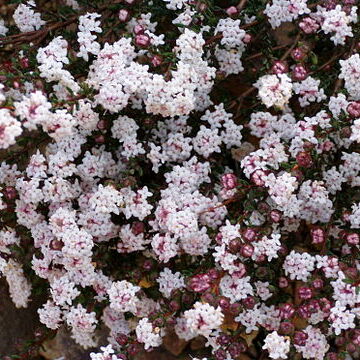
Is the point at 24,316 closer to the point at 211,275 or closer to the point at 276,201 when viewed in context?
the point at 211,275

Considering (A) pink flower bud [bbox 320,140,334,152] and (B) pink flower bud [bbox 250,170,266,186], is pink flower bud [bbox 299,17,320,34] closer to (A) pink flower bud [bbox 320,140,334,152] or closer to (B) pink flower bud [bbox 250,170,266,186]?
(A) pink flower bud [bbox 320,140,334,152]

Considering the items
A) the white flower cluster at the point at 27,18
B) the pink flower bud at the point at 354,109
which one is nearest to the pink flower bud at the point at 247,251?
the pink flower bud at the point at 354,109

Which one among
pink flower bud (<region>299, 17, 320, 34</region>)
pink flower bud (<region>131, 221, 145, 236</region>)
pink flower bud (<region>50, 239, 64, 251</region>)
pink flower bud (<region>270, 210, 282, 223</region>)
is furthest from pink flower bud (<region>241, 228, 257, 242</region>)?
pink flower bud (<region>299, 17, 320, 34</region>)

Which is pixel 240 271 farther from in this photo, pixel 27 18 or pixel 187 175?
pixel 27 18

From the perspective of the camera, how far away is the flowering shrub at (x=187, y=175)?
236 cm

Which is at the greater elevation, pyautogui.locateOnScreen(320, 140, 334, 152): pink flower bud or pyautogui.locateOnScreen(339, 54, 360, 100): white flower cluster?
pyautogui.locateOnScreen(339, 54, 360, 100): white flower cluster

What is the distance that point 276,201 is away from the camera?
234cm

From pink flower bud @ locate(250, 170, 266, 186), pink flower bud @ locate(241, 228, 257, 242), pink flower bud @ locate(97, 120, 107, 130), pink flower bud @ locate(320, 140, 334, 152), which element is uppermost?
pink flower bud @ locate(320, 140, 334, 152)

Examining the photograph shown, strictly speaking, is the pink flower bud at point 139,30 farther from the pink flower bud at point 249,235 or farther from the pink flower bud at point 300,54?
the pink flower bud at point 249,235

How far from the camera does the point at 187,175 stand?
2.57 m

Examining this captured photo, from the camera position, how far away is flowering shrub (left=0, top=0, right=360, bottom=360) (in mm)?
2359

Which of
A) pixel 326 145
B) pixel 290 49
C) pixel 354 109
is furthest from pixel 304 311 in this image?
pixel 290 49

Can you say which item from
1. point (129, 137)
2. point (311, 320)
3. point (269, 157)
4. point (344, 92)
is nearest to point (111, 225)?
point (129, 137)

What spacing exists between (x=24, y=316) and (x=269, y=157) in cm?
151
